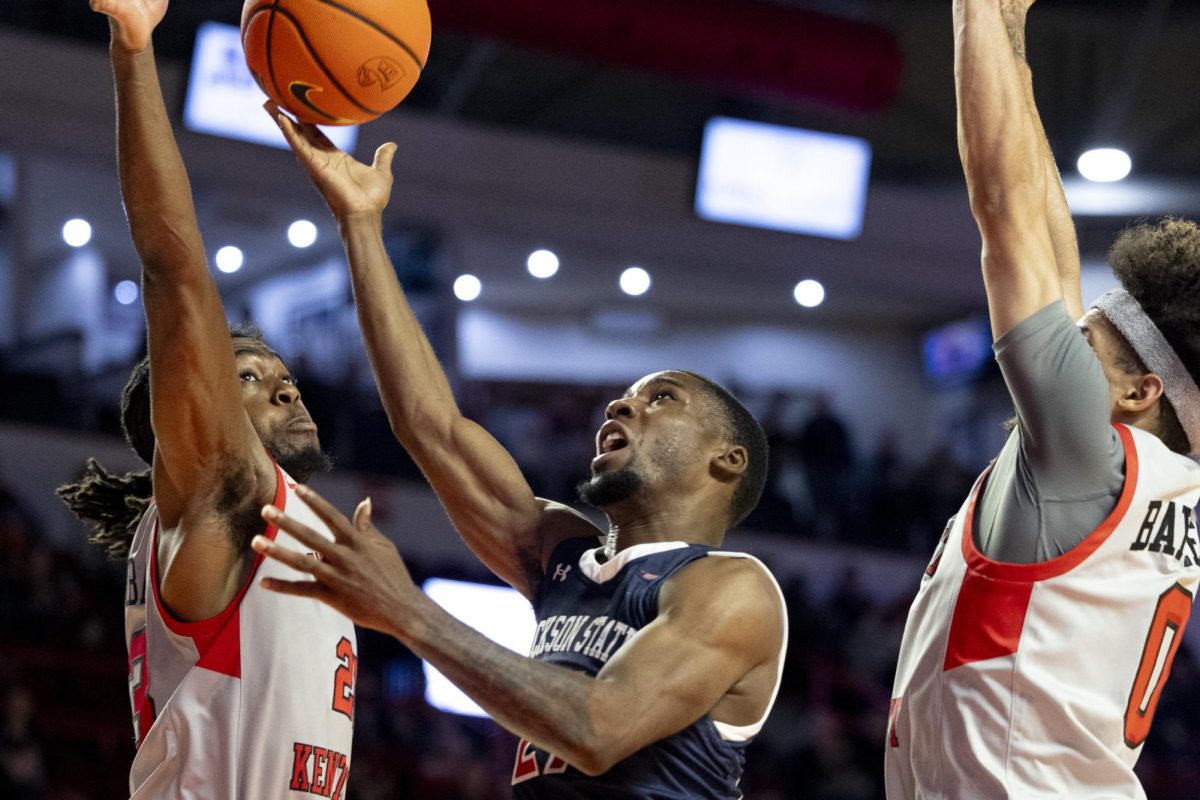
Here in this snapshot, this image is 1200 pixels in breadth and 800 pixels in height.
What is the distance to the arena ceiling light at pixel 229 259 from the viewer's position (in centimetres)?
1733

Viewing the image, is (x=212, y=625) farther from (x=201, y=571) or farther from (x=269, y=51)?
(x=269, y=51)

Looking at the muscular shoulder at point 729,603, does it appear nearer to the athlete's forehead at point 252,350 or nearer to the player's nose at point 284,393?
the player's nose at point 284,393

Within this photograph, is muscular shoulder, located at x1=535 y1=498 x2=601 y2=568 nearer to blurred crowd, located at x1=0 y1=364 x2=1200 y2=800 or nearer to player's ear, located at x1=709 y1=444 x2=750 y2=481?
player's ear, located at x1=709 y1=444 x2=750 y2=481

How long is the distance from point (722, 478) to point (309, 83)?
4.46 feet

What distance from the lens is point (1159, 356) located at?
8.91 ft

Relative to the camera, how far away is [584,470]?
13.3m

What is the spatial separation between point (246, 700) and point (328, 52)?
150cm

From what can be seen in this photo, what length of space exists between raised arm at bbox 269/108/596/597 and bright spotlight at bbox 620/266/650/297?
12098mm

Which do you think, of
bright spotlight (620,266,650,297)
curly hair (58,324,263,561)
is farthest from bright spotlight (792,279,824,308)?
curly hair (58,324,263,561)

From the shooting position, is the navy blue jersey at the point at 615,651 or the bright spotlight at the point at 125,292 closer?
the navy blue jersey at the point at 615,651

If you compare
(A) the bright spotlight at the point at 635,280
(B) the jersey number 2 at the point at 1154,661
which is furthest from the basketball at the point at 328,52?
(A) the bright spotlight at the point at 635,280

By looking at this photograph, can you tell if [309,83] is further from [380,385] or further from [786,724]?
[786,724]

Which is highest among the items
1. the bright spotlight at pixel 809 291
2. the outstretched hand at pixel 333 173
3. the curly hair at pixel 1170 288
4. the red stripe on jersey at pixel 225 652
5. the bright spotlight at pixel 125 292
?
the bright spotlight at pixel 809 291

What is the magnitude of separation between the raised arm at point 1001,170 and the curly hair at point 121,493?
6.06ft
